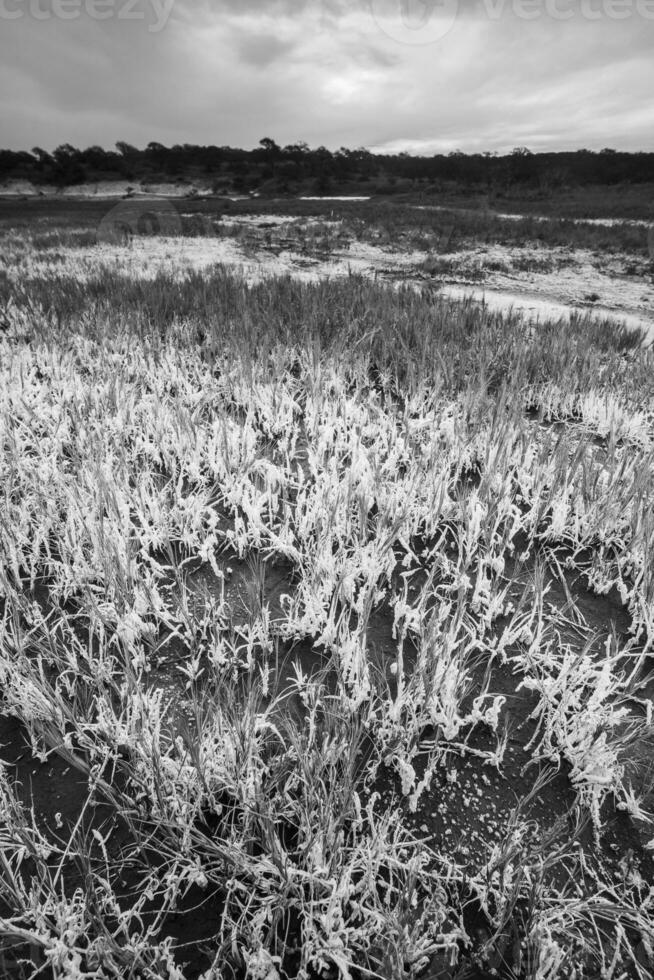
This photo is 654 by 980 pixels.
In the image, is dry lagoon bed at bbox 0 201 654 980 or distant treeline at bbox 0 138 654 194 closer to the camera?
dry lagoon bed at bbox 0 201 654 980

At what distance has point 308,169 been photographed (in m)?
52.4

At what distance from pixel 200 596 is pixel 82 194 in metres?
55.0

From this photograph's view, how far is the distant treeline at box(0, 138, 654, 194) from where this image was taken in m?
44.2

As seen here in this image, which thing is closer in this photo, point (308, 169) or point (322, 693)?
point (322, 693)

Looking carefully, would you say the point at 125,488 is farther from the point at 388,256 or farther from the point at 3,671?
the point at 388,256

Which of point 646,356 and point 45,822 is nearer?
point 45,822

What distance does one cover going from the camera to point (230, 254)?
1262cm

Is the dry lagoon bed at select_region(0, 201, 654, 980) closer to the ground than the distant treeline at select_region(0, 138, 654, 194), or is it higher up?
closer to the ground

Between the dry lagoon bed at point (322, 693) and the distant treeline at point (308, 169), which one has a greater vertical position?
the distant treeline at point (308, 169)

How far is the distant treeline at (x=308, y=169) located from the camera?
44156 mm

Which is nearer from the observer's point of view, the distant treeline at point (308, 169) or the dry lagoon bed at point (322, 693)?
the dry lagoon bed at point (322, 693)

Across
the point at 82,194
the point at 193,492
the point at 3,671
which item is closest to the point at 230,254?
the point at 193,492

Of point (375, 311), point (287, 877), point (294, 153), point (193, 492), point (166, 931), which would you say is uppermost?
point (294, 153)

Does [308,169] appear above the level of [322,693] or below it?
above
